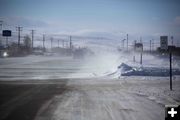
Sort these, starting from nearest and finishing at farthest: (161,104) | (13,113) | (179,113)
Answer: (179,113), (13,113), (161,104)

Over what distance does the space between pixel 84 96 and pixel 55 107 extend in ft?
9.47

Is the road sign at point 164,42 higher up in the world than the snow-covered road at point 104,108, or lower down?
higher up

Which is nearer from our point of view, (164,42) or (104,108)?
(104,108)

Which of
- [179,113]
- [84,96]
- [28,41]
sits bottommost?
[84,96]

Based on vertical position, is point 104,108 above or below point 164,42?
below

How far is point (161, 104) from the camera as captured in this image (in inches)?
409

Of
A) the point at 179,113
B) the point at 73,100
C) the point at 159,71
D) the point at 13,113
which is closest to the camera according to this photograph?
the point at 179,113

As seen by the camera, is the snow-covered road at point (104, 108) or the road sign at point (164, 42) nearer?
the snow-covered road at point (104, 108)

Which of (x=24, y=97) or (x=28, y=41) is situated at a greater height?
(x=28, y=41)

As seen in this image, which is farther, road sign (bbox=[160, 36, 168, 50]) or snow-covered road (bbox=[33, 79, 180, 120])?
road sign (bbox=[160, 36, 168, 50])

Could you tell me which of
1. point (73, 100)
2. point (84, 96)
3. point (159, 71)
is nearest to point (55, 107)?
point (73, 100)

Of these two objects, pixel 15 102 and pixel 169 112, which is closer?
pixel 169 112

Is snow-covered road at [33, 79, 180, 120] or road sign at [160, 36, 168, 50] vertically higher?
road sign at [160, 36, 168, 50]

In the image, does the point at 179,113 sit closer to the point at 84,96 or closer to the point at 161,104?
the point at 161,104
